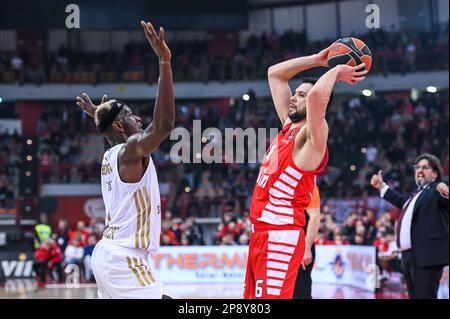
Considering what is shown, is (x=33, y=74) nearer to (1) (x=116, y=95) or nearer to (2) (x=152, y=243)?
(1) (x=116, y=95)

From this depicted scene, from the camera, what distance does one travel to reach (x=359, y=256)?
15008mm

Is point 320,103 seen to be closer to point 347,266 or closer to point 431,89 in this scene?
point 347,266

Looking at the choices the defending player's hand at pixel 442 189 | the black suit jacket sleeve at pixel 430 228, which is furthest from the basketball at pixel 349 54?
the black suit jacket sleeve at pixel 430 228

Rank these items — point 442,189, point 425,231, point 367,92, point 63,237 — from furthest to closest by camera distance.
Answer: point 367,92
point 63,237
point 425,231
point 442,189

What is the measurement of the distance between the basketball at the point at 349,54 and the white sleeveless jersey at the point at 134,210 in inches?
59.9

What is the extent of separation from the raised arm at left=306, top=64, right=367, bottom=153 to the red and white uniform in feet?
0.88

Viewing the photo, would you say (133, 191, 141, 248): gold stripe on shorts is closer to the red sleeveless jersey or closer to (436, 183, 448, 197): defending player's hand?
the red sleeveless jersey

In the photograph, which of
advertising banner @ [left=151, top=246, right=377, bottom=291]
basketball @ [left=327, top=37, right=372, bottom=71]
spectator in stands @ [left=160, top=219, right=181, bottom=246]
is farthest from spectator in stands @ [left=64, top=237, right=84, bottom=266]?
basketball @ [left=327, top=37, right=372, bottom=71]

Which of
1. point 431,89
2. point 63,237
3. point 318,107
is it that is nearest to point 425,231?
point 318,107

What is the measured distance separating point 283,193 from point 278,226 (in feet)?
0.71

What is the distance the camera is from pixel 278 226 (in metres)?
4.92

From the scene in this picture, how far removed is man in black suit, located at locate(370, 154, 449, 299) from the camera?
729 centimetres

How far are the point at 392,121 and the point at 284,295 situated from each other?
22072mm

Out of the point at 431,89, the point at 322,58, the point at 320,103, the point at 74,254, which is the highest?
the point at 431,89
